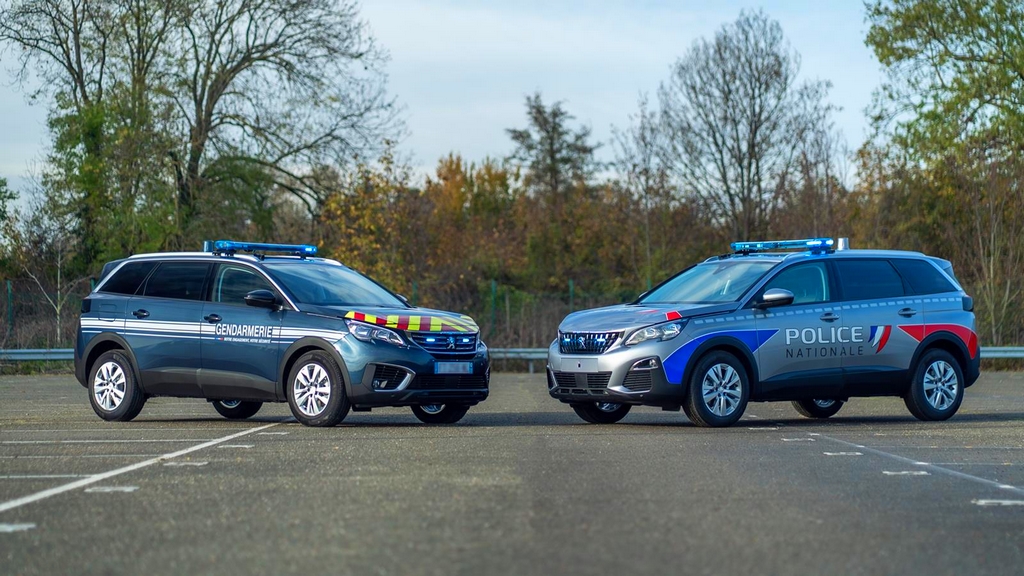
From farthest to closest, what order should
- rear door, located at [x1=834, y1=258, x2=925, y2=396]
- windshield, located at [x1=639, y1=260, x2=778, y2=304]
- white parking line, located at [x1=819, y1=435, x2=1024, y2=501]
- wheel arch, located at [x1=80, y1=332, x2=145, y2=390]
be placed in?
wheel arch, located at [x1=80, y1=332, x2=145, y2=390]
rear door, located at [x1=834, y1=258, x2=925, y2=396]
windshield, located at [x1=639, y1=260, x2=778, y2=304]
white parking line, located at [x1=819, y1=435, x2=1024, y2=501]

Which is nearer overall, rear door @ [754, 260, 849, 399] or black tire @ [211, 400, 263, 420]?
rear door @ [754, 260, 849, 399]

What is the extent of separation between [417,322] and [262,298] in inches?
60.8

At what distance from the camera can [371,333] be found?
1265 centimetres

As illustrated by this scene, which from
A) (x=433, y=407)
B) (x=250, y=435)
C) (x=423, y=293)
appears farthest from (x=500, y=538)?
(x=423, y=293)

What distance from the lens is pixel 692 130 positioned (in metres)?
41.7

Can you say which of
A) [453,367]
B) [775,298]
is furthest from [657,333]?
[453,367]

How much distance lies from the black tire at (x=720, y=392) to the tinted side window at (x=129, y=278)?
19.1ft

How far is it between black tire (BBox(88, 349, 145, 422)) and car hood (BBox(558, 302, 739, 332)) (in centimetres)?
448

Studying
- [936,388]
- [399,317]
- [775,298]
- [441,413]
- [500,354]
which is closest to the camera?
[399,317]

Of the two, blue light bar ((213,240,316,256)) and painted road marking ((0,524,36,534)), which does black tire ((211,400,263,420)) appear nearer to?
blue light bar ((213,240,316,256))

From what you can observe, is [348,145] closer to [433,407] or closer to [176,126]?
[176,126]

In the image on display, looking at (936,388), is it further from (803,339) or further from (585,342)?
(585,342)

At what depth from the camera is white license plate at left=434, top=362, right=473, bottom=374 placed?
12852 mm

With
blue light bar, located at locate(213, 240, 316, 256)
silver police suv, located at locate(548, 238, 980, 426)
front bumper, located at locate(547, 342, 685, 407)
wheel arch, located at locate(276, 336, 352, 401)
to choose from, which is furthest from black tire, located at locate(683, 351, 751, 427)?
blue light bar, located at locate(213, 240, 316, 256)
